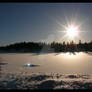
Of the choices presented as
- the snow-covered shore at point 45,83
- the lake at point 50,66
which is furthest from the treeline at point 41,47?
the snow-covered shore at point 45,83

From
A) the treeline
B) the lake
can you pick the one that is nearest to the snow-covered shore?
the lake

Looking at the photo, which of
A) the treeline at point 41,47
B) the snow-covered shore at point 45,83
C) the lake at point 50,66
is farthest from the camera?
the treeline at point 41,47

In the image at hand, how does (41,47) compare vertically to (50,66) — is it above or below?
above

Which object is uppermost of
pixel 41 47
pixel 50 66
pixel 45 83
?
pixel 41 47

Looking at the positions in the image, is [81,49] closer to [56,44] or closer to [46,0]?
[56,44]

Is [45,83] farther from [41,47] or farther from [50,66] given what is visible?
[41,47]

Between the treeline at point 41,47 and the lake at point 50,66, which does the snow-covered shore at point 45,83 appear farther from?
the treeline at point 41,47

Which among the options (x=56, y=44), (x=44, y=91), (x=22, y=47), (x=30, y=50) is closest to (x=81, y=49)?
(x=56, y=44)

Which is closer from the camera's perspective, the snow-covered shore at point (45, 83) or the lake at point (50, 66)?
the snow-covered shore at point (45, 83)

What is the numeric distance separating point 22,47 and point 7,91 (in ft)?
52.2

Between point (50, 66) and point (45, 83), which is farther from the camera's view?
point (50, 66)

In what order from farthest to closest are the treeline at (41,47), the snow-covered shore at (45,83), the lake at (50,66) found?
the treeline at (41,47)
the lake at (50,66)
the snow-covered shore at (45,83)

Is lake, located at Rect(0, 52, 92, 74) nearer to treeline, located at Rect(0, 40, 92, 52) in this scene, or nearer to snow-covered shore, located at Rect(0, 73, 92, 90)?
snow-covered shore, located at Rect(0, 73, 92, 90)

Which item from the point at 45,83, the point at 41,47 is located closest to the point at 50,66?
the point at 45,83
